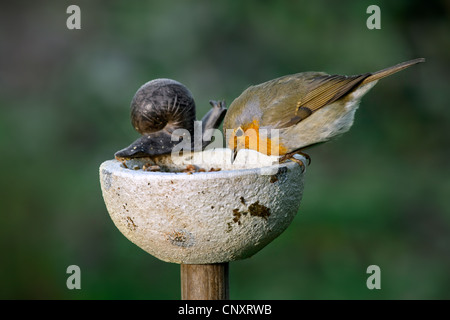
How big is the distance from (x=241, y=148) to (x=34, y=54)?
2839 mm

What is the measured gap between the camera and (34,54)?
4.48m

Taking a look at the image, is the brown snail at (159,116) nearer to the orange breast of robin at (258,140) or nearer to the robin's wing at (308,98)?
the orange breast of robin at (258,140)

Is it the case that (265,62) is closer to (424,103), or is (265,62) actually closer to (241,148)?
(424,103)

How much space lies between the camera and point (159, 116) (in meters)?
2.09

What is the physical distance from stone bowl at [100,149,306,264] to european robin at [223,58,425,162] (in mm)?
541

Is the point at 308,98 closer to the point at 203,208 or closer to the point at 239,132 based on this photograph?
the point at 239,132

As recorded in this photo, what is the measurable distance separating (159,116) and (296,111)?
2.40 feet

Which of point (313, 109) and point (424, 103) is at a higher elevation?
point (424, 103)

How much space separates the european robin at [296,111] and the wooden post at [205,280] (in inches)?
25.3

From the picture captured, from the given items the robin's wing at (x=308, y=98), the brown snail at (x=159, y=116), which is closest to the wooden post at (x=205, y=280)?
the brown snail at (x=159, y=116)

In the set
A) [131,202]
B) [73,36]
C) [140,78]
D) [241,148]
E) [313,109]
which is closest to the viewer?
[131,202]

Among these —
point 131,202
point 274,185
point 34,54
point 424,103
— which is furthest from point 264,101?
point 34,54

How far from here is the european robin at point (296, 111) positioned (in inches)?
95.7

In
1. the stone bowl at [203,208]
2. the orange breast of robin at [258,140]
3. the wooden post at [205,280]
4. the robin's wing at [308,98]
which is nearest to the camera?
the stone bowl at [203,208]
